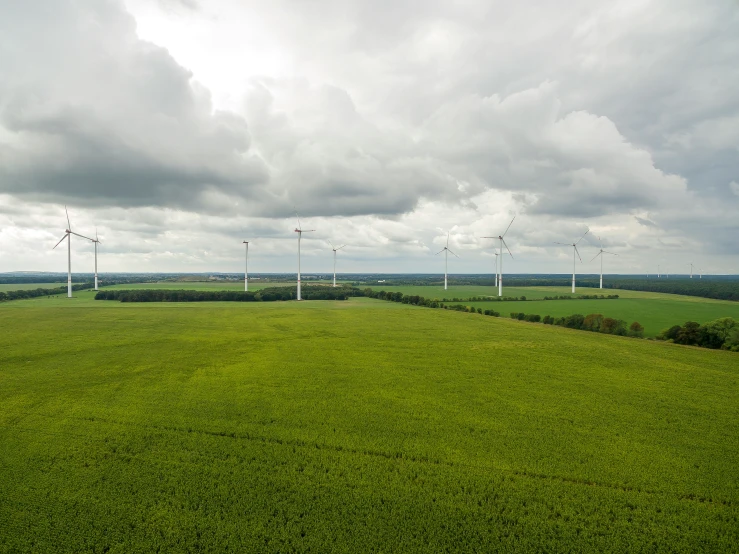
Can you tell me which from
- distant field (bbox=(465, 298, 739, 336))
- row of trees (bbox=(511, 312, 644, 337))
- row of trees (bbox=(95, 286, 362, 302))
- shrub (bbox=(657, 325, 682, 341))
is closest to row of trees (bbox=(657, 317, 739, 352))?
shrub (bbox=(657, 325, 682, 341))

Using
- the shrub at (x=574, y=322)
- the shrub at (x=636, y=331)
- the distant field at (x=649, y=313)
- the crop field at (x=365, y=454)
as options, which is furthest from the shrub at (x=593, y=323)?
the crop field at (x=365, y=454)

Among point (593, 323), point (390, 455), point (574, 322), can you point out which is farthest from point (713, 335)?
point (390, 455)

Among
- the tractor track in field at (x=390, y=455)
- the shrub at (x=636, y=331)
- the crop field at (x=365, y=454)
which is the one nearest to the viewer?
the crop field at (x=365, y=454)

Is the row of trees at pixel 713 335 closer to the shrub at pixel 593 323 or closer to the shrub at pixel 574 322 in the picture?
the shrub at pixel 593 323

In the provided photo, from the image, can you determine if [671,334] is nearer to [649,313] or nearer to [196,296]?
[649,313]

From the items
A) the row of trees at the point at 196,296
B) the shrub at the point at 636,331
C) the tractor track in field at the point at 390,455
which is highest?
the row of trees at the point at 196,296

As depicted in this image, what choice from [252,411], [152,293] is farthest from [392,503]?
[152,293]

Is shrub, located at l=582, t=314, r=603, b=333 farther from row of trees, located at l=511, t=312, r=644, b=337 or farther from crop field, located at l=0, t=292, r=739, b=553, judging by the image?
crop field, located at l=0, t=292, r=739, b=553
